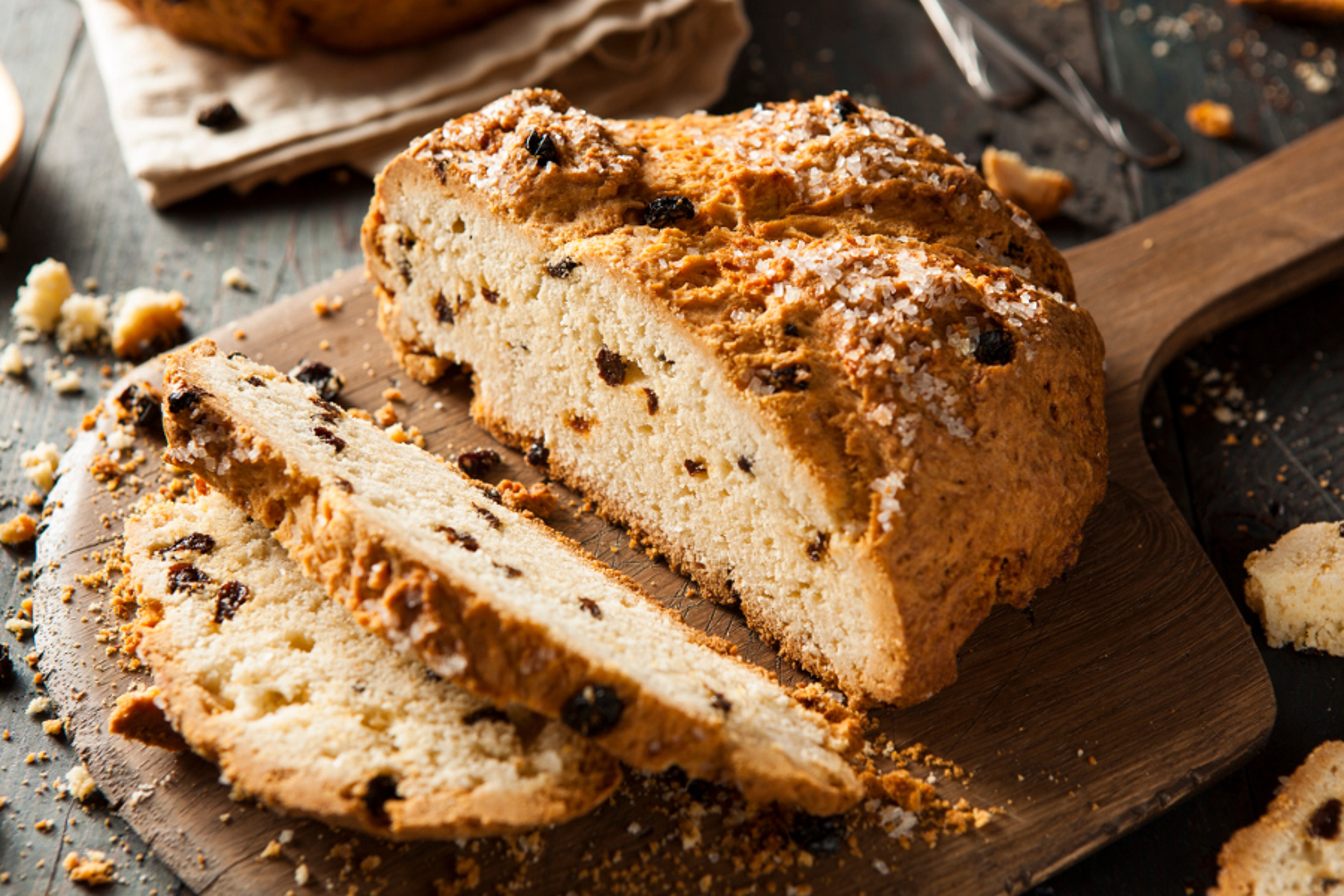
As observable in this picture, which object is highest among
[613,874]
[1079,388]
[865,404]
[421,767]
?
[865,404]

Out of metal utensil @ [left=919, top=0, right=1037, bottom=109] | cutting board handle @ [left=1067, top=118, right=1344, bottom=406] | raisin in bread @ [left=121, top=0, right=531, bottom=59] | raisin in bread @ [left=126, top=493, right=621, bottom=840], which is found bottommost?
cutting board handle @ [left=1067, top=118, right=1344, bottom=406]

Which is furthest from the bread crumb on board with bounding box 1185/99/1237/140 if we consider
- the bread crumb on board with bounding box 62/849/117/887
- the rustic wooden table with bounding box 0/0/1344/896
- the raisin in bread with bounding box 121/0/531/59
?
the bread crumb on board with bounding box 62/849/117/887

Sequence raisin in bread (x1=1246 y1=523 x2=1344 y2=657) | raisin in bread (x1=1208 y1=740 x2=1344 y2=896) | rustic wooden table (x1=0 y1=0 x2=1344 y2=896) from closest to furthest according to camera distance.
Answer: raisin in bread (x1=1208 y1=740 x2=1344 y2=896) < rustic wooden table (x1=0 y1=0 x2=1344 y2=896) < raisin in bread (x1=1246 y1=523 x2=1344 y2=657)

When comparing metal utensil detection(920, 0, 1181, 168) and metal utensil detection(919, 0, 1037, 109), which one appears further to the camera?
metal utensil detection(919, 0, 1037, 109)

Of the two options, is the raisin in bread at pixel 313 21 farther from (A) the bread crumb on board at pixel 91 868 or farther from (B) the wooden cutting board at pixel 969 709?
(A) the bread crumb on board at pixel 91 868

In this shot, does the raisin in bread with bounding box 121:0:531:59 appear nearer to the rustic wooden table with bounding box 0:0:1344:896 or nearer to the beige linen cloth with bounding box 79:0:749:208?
the beige linen cloth with bounding box 79:0:749:208

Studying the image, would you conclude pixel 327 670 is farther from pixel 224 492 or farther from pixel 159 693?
pixel 224 492

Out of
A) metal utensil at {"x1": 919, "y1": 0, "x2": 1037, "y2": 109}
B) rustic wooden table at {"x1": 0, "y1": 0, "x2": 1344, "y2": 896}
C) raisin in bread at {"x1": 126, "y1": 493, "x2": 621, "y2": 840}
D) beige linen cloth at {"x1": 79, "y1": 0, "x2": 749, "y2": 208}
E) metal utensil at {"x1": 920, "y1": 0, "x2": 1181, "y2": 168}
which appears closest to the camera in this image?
raisin in bread at {"x1": 126, "y1": 493, "x2": 621, "y2": 840}

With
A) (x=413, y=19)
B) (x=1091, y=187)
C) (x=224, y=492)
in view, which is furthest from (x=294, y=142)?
(x=1091, y=187)

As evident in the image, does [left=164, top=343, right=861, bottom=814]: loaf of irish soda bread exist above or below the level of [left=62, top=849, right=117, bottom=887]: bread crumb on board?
above
